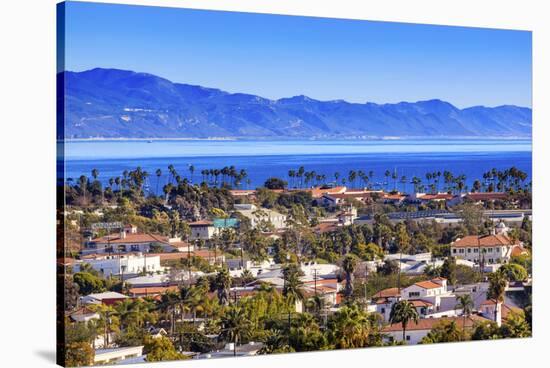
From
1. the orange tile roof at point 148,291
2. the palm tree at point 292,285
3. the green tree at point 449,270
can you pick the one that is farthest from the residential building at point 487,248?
the orange tile roof at point 148,291

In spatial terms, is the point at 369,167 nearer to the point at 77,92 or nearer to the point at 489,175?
the point at 489,175

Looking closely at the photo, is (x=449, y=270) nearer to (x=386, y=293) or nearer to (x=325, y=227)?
(x=386, y=293)

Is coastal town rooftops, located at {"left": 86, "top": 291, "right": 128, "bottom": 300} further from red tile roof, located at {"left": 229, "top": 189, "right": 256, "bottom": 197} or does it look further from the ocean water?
red tile roof, located at {"left": 229, "top": 189, "right": 256, "bottom": 197}

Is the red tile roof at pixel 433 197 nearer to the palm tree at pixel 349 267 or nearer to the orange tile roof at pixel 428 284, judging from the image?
the orange tile roof at pixel 428 284

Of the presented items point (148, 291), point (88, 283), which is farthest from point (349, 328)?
point (88, 283)

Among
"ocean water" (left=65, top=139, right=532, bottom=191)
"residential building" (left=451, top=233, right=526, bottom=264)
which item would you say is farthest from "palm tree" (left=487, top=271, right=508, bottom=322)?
"ocean water" (left=65, top=139, right=532, bottom=191)

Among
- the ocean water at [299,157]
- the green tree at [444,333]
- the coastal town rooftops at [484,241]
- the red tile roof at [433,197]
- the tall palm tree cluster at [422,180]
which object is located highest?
the ocean water at [299,157]

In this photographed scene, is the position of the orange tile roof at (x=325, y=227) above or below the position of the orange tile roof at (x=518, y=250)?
above

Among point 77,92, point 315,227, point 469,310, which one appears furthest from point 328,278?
point 77,92
